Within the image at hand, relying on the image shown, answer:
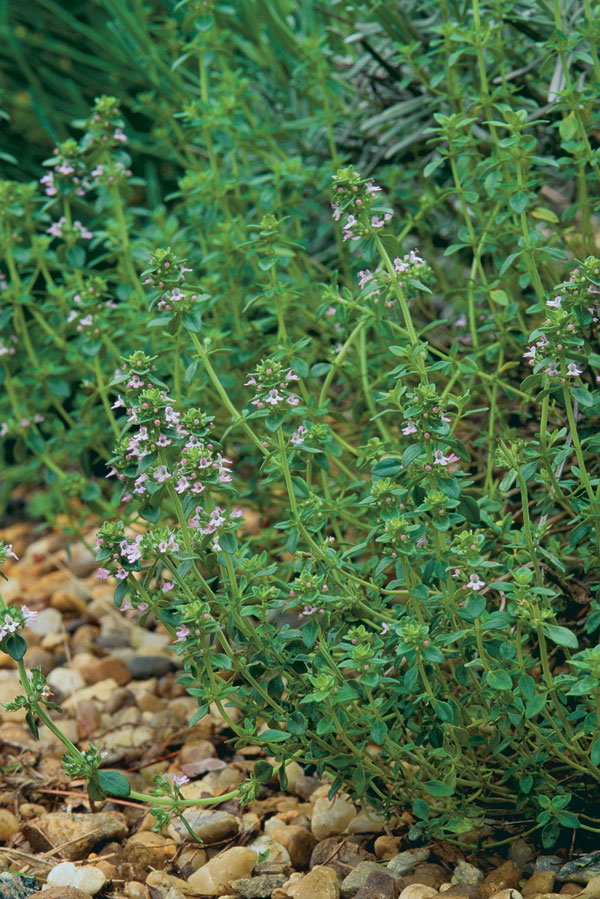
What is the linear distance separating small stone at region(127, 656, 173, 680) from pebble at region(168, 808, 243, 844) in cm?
71

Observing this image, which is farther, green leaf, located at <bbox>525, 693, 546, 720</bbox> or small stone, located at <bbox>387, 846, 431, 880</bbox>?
small stone, located at <bbox>387, 846, 431, 880</bbox>

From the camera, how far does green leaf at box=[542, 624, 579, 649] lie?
4.89 feet

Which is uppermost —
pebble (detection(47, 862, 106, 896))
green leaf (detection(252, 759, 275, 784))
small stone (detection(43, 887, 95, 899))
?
green leaf (detection(252, 759, 275, 784))

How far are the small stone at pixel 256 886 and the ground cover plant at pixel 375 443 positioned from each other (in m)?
0.19

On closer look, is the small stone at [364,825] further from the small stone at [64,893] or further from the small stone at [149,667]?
the small stone at [149,667]

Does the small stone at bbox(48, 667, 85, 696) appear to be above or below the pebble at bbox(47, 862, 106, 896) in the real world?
below

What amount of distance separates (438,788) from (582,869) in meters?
0.27

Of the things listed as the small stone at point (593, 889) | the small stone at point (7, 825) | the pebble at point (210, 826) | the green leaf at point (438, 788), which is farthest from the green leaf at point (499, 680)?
the small stone at point (7, 825)

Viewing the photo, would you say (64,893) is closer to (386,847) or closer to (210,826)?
(210,826)

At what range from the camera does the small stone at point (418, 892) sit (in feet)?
5.30

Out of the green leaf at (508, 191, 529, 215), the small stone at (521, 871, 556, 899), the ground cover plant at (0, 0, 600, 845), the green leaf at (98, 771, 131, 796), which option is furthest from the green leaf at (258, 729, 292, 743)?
the green leaf at (508, 191, 529, 215)

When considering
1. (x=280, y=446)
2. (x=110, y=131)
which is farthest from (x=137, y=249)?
(x=280, y=446)

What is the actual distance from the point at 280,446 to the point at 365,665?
364 millimetres

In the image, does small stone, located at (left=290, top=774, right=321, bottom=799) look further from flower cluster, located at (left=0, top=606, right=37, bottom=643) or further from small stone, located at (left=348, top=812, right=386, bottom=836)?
flower cluster, located at (left=0, top=606, right=37, bottom=643)
